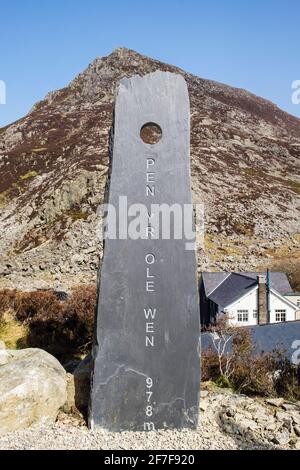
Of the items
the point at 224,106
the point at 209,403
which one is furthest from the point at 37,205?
the point at 224,106

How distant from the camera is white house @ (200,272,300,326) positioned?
26.4m

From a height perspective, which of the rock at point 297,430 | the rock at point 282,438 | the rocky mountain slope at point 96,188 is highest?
the rocky mountain slope at point 96,188

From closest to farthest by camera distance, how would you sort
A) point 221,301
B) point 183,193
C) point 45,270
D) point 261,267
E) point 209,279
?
point 183,193, point 221,301, point 209,279, point 45,270, point 261,267

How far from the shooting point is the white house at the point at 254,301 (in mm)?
26422

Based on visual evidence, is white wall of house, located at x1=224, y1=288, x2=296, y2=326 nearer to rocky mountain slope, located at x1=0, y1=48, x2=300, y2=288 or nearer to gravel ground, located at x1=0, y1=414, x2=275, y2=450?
rocky mountain slope, located at x1=0, y1=48, x2=300, y2=288

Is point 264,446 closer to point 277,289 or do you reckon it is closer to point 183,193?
point 183,193

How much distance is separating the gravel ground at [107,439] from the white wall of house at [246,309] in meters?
19.7

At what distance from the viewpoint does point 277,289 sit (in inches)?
1128

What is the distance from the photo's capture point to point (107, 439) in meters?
6.83

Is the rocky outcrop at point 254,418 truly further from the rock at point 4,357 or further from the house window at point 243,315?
the house window at point 243,315

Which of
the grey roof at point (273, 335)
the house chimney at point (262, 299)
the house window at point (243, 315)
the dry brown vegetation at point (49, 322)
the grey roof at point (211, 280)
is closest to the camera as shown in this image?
the dry brown vegetation at point (49, 322)

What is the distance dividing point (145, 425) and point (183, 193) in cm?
383

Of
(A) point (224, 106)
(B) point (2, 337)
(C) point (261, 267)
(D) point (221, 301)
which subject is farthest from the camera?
(A) point (224, 106)

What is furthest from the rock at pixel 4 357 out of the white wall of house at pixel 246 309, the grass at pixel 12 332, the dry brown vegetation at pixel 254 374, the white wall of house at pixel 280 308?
the white wall of house at pixel 280 308
